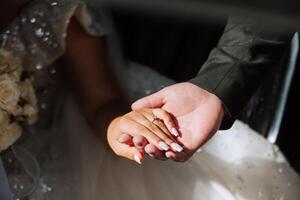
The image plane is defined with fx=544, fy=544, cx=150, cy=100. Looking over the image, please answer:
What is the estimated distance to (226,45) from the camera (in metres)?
0.63

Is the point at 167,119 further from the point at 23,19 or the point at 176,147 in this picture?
the point at 23,19

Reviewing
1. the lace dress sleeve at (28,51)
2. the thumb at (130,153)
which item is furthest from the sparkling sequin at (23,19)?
the thumb at (130,153)

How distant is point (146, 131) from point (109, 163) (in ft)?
0.48

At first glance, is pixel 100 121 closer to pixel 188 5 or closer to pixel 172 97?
pixel 172 97

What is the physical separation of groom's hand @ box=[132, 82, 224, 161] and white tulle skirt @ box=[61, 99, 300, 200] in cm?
7

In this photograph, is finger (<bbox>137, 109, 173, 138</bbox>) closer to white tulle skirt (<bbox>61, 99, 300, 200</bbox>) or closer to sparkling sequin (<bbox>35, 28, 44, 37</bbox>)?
white tulle skirt (<bbox>61, 99, 300, 200</bbox>)

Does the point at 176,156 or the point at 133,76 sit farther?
the point at 133,76

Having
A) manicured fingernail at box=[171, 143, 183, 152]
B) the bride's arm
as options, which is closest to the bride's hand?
manicured fingernail at box=[171, 143, 183, 152]

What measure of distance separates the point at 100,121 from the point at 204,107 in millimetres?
175

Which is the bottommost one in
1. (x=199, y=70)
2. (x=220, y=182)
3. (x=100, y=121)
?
(x=220, y=182)

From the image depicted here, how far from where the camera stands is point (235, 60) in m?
0.62

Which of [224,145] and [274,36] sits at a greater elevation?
[274,36]

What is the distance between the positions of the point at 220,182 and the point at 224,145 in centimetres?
6

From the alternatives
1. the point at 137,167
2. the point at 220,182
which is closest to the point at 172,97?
the point at 137,167
